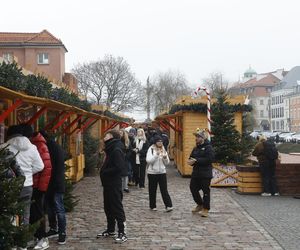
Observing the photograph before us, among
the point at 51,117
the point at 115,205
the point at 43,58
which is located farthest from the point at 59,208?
the point at 43,58

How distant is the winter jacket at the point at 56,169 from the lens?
25.8ft

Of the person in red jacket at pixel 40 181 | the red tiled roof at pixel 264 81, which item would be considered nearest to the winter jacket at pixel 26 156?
the person in red jacket at pixel 40 181

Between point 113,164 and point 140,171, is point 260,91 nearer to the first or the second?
point 140,171

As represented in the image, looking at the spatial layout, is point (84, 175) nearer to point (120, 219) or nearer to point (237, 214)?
point (237, 214)

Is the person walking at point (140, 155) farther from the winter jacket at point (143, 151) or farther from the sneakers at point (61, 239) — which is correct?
the sneakers at point (61, 239)

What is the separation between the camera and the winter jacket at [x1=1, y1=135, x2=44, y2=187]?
7.07 meters

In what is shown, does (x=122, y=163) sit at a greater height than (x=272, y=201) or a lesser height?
greater

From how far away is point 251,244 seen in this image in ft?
26.4

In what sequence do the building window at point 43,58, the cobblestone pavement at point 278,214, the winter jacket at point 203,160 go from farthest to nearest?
the building window at point 43,58 < the winter jacket at point 203,160 < the cobblestone pavement at point 278,214

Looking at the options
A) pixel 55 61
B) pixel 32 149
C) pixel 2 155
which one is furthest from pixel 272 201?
pixel 55 61

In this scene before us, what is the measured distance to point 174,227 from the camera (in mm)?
9445

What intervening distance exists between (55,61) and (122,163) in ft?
165

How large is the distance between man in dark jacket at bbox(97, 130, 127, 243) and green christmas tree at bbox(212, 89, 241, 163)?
7.71 m

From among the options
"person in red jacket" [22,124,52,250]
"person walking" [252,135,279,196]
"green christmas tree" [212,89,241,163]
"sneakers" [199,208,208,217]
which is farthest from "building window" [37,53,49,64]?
"person in red jacket" [22,124,52,250]
